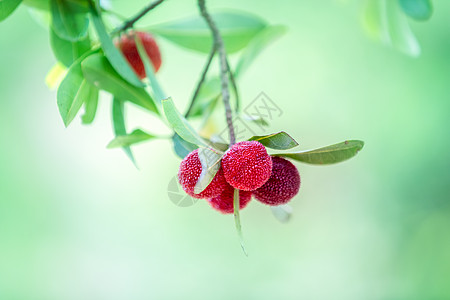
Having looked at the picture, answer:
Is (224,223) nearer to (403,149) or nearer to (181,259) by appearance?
(181,259)

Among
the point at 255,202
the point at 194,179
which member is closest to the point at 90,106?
the point at 194,179

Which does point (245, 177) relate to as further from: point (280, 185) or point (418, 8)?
point (418, 8)

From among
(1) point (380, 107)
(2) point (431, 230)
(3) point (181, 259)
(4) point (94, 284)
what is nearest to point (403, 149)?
(1) point (380, 107)

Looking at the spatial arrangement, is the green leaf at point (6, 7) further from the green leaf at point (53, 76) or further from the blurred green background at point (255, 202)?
the blurred green background at point (255, 202)

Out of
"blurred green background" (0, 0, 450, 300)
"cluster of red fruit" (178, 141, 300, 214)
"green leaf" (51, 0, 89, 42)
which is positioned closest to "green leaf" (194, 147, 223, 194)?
"cluster of red fruit" (178, 141, 300, 214)

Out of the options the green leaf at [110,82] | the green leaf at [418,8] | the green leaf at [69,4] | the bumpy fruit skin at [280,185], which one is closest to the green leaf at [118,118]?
the green leaf at [110,82]
